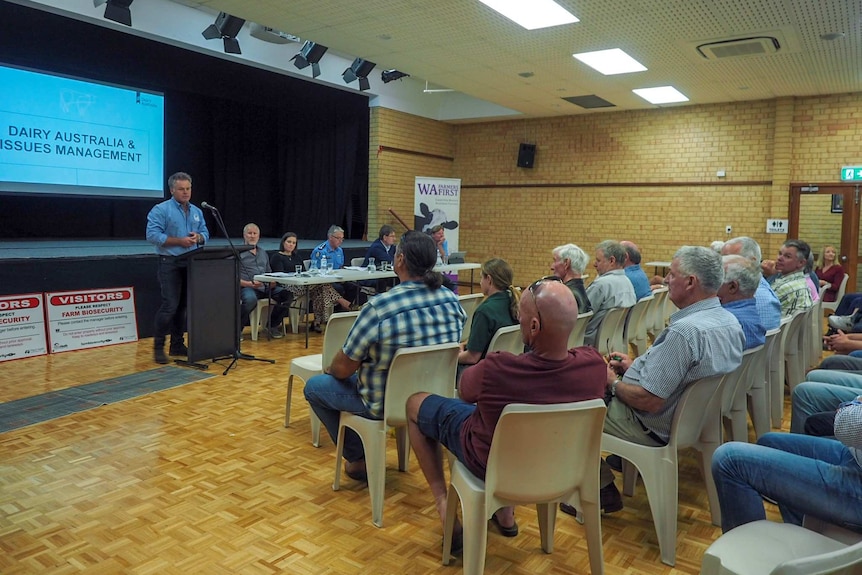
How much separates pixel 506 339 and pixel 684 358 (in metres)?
1.10

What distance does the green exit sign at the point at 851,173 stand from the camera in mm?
8898

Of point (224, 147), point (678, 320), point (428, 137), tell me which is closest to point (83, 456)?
point (678, 320)

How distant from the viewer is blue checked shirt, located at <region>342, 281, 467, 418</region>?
2.59 metres

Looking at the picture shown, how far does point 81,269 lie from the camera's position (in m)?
5.91

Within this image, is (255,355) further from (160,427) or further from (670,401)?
(670,401)

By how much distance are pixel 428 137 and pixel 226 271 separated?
293 inches

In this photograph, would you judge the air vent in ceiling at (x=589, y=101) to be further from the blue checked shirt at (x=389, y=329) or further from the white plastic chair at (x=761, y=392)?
the blue checked shirt at (x=389, y=329)

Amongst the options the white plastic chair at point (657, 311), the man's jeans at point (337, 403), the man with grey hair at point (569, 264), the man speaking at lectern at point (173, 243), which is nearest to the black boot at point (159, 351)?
the man speaking at lectern at point (173, 243)

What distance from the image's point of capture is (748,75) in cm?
787

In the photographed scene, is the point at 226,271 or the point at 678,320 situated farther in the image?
the point at 226,271

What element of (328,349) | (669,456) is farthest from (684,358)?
(328,349)

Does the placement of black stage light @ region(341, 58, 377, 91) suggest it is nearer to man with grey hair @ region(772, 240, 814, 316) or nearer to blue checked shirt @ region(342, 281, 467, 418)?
man with grey hair @ region(772, 240, 814, 316)

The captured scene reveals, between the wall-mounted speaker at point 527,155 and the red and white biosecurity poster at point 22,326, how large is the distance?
840 cm

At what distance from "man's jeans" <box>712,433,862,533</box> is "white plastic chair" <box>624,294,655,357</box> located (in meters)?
2.60
